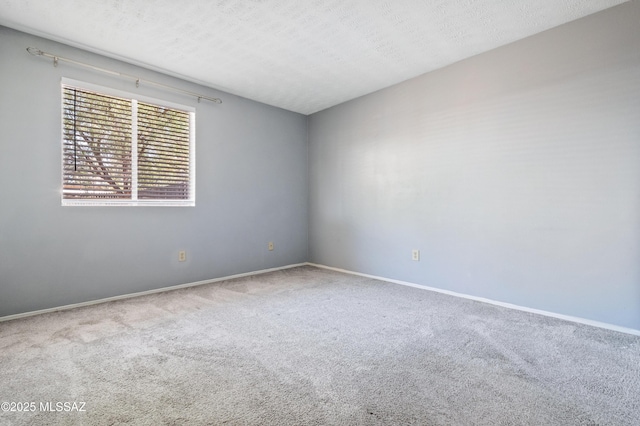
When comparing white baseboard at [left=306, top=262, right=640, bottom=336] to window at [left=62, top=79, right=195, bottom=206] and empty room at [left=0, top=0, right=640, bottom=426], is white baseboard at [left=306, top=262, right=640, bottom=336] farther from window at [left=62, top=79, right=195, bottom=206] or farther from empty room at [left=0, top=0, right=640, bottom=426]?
window at [left=62, top=79, right=195, bottom=206]

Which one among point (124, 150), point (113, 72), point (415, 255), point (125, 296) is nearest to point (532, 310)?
point (415, 255)

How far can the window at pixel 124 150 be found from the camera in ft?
8.88

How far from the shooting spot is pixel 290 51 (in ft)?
9.09

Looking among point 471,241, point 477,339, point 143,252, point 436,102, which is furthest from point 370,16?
point 143,252

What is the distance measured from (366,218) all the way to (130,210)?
265 centimetres

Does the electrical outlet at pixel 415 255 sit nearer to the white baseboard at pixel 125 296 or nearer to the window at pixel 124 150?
the white baseboard at pixel 125 296

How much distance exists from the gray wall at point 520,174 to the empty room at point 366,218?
15mm

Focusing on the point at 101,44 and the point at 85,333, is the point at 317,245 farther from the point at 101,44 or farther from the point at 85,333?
the point at 101,44

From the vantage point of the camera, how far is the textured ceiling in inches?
84.8

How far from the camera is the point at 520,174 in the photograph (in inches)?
103

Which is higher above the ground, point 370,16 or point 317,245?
point 370,16

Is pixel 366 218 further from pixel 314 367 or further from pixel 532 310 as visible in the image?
pixel 314 367

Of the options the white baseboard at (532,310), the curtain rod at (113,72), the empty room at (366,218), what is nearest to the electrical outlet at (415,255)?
the empty room at (366,218)

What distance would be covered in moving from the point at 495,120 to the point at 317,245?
110 inches
